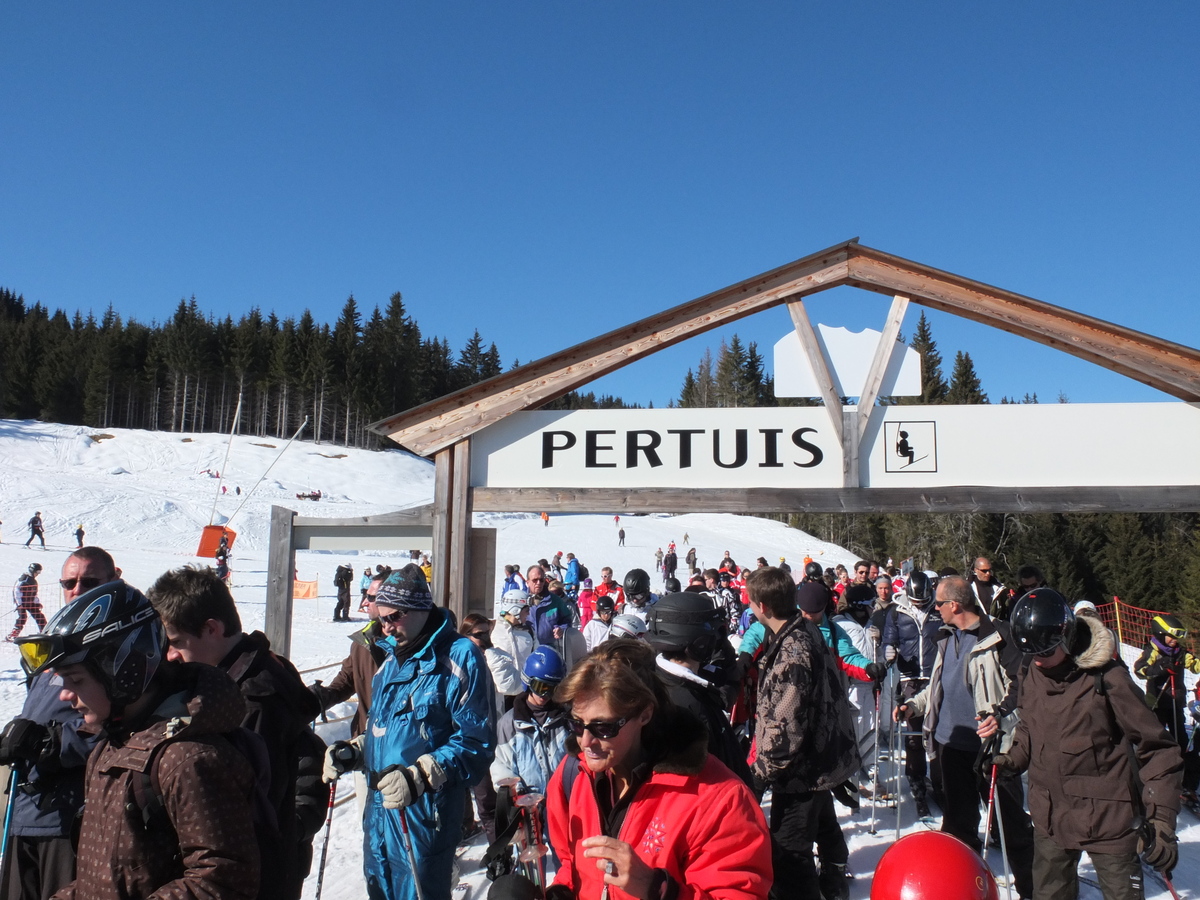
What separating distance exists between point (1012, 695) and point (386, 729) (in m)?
3.53

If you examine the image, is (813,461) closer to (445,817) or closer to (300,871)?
(445,817)

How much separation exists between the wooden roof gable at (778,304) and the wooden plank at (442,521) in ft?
0.72

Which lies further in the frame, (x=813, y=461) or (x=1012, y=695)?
(x=813, y=461)

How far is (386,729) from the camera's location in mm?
3564

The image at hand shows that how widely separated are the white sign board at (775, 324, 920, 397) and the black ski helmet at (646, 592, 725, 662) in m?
4.80

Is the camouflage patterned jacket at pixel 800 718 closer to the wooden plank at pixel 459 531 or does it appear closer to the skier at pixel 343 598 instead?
the wooden plank at pixel 459 531

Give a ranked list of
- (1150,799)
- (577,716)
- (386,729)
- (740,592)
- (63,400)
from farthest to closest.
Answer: (63,400) → (740,592) → (386,729) → (1150,799) → (577,716)

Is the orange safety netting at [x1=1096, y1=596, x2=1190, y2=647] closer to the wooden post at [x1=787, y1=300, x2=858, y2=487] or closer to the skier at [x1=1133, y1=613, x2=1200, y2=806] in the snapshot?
the skier at [x1=1133, y1=613, x2=1200, y2=806]

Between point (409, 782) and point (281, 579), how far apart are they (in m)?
5.19

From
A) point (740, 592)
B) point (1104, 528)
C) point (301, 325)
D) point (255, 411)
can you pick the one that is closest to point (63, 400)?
point (255, 411)

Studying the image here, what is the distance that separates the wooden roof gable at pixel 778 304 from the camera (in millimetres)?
7457

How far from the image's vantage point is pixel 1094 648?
3574 millimetres

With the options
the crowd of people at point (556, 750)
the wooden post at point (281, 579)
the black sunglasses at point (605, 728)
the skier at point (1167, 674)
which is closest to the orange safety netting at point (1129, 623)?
the skier at point (1167, 674)

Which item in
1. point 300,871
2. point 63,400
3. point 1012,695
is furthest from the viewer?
point 63,400
